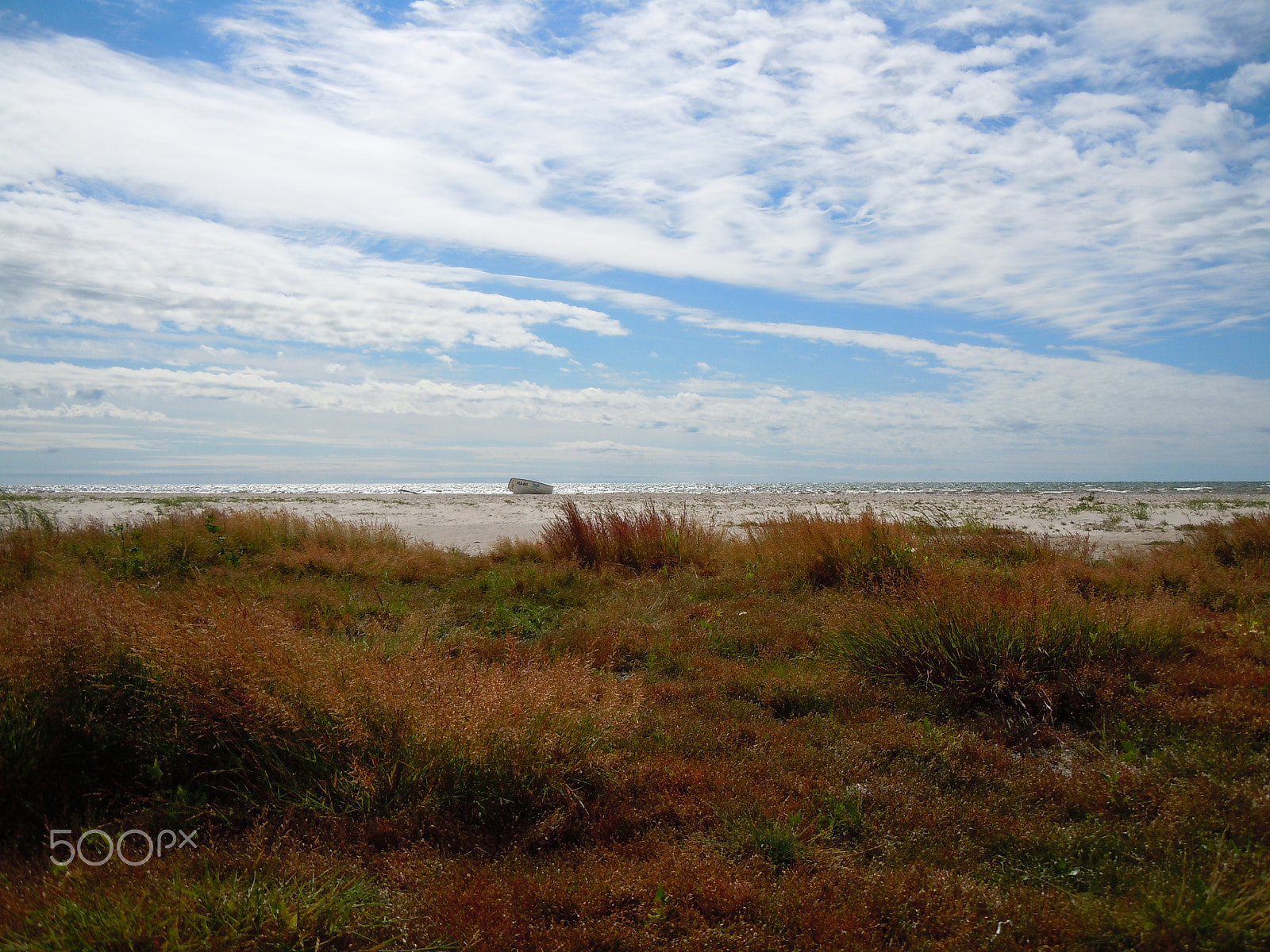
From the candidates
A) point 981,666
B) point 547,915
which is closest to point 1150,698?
point 981,666

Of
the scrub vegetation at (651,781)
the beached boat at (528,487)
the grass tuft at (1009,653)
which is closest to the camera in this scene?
the scrub vegetation at (651,781)

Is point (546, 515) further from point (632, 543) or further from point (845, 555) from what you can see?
point (845, 555)

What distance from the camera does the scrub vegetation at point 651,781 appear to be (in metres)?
2.47

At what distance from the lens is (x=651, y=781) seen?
361 centimetres

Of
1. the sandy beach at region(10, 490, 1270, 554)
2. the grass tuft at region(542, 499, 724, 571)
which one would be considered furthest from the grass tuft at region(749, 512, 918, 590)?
the sandy beach at region(10, 490, 1270, 554)

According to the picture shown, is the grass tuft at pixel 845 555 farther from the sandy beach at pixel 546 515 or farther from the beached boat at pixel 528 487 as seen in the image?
the beached boat at pixel 528 487

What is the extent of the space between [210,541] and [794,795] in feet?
31.3

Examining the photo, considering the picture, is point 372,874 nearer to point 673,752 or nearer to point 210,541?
point 673,752

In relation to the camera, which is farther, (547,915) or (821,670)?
(821,670)

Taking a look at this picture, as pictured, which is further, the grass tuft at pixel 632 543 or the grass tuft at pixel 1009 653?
the grass tuft at pixel 632 543

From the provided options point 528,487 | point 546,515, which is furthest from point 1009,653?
point 528,487

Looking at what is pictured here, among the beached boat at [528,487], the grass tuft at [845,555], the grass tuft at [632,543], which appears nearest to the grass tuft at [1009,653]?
the grass tuft at [845,555]

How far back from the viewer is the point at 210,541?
33.2 feet

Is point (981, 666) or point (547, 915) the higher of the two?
point (981, 666)
